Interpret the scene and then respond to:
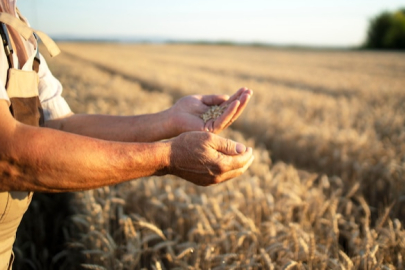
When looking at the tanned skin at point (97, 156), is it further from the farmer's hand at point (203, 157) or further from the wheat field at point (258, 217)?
the wheat field at point (258, 217)

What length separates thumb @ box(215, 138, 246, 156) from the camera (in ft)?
4.33

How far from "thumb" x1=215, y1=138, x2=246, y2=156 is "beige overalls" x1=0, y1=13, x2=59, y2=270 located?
727 mm

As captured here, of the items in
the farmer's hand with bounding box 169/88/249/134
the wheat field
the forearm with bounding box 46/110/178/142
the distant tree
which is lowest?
the wheat field

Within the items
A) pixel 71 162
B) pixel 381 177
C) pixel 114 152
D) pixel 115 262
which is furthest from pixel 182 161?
pixel 381 177

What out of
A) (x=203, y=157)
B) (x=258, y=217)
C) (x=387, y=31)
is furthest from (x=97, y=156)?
(x=387, y=31)

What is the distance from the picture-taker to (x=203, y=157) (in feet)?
4.20

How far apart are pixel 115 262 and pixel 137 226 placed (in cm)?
51

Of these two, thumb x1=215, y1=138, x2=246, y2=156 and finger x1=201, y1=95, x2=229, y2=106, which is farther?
finger x1=201, y1=95, x2=229, y2=106

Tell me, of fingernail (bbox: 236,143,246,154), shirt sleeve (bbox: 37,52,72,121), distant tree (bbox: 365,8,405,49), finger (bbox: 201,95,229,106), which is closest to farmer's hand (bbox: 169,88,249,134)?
finger (bbox: 201,95,229,106)

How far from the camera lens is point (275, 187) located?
2.90 m

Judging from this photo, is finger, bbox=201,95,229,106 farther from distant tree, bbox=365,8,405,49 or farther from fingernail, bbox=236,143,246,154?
distant tree, bbox=365,8,405,49

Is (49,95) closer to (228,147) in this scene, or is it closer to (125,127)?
(125,127)

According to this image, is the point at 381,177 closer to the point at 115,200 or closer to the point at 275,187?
the point at 275,187

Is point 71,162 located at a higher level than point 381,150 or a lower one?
higher
